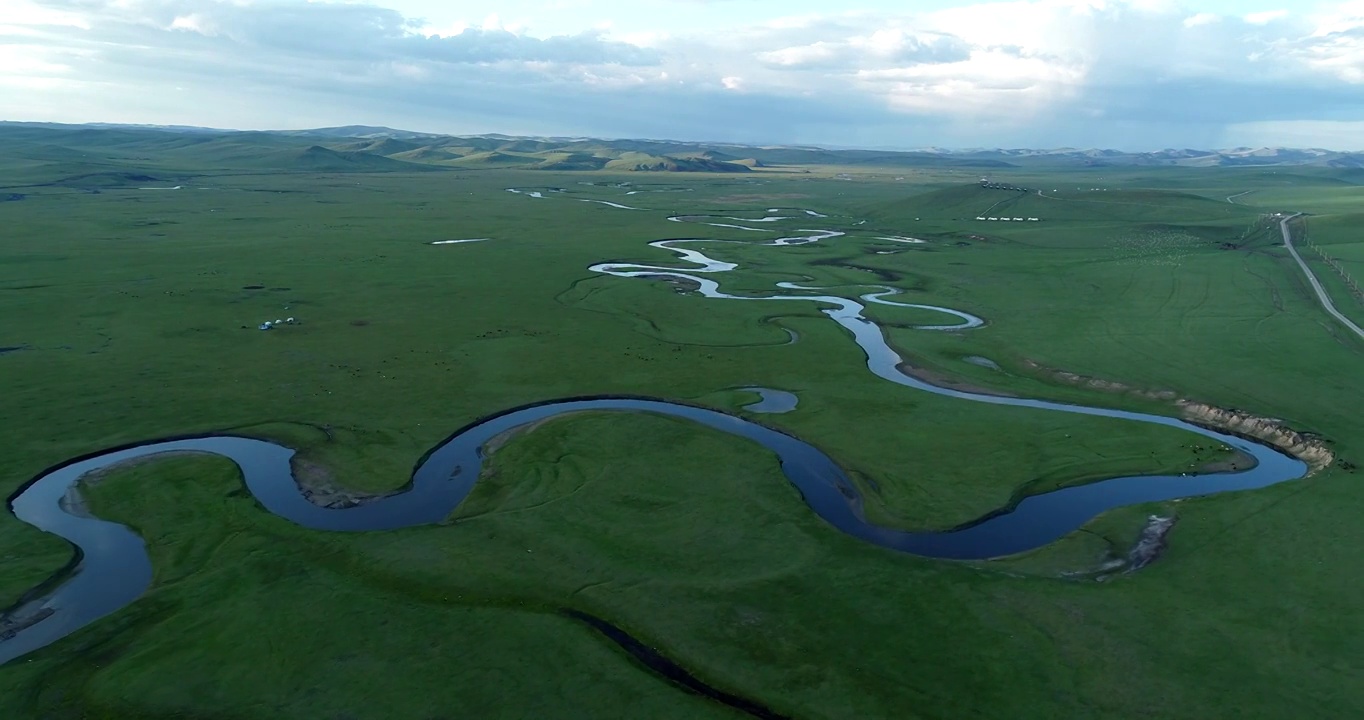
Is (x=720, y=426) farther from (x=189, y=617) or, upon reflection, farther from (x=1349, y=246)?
(x=1349, y=246)

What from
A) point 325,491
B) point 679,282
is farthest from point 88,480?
point 679,282

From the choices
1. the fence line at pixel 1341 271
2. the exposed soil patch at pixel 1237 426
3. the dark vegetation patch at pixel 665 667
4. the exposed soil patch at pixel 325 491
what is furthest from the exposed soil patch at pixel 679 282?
the fence line at pixel 1341 271

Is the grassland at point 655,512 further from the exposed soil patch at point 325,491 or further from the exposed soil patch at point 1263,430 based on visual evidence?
the exposed soil patch at point 1263,430

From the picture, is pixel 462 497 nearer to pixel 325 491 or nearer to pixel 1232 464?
pixel 325 491

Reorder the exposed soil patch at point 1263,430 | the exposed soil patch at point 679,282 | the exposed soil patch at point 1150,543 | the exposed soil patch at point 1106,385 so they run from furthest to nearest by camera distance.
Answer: the exposed soil patch at point 679,282 < the exposed soil patch at point 1106,385 < the exposed soil patch at point 1263,430 < the exposed soil patch at point 1150,543

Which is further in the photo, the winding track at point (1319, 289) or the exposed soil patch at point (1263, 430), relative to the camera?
the winding track at point (1319, 289)

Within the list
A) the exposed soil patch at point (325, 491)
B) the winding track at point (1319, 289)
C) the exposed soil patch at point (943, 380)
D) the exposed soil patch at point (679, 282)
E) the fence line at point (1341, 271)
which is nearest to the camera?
the exposed soil patch at point (325, 491)

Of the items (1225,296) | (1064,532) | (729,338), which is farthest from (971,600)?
(1225,296)

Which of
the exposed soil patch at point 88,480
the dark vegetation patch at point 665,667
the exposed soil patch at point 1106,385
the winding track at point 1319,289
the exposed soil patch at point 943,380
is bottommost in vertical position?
the dark vegetation patch at point 665,667
